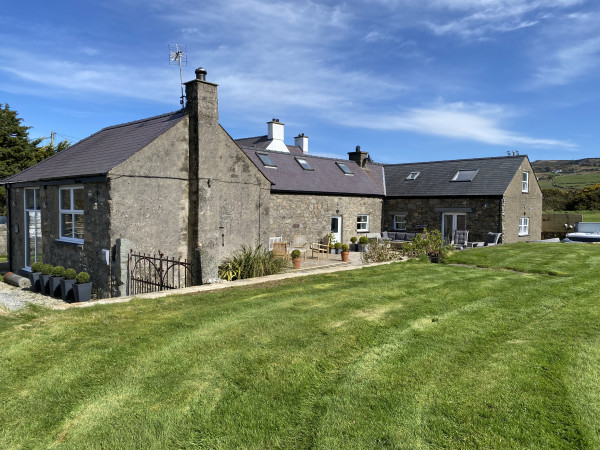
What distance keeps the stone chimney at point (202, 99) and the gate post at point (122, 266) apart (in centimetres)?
451

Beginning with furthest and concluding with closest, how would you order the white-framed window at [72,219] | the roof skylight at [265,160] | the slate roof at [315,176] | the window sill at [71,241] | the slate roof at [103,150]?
the roof skylight at [265,160] < the slate roof at [315,176] < the white-framed window at [72,219] < the window sill at [71,241] < the slate roof at [103,150]

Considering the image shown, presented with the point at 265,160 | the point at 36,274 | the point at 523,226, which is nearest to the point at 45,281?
the point at 36,274

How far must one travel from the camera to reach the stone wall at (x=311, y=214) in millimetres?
21406

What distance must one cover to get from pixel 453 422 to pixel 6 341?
607 cm

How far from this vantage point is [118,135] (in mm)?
15828

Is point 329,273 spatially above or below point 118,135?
below

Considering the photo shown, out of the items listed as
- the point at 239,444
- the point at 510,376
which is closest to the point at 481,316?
the point at 510,376

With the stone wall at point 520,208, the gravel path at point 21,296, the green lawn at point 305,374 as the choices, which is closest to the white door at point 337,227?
the stone wall at point 520,208

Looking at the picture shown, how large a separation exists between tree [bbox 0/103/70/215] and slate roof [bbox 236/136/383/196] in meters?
17.8

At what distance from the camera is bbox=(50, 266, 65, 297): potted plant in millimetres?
12289

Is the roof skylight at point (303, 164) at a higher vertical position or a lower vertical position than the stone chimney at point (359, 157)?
lower

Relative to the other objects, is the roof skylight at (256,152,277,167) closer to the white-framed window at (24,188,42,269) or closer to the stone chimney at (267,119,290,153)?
the white-framed window at (24,188,42,269)

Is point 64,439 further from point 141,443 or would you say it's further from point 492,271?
point 492,271

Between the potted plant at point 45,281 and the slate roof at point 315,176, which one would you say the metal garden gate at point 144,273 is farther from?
the slate roof at point 315,176
